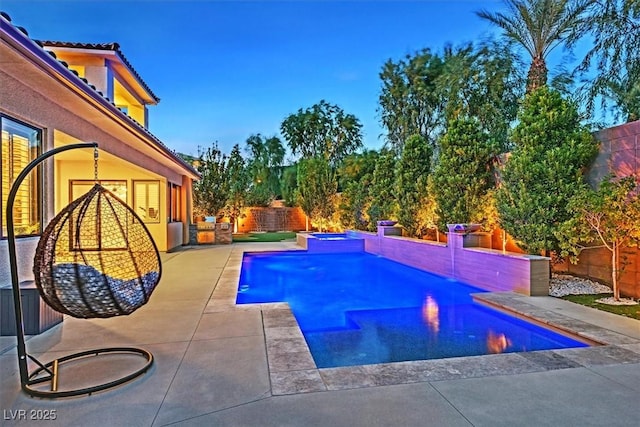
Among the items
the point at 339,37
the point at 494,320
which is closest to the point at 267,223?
the point at 339,37

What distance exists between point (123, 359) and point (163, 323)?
137 centimetres

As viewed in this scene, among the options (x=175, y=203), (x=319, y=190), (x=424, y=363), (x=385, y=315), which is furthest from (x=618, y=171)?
(x=319, y=190)

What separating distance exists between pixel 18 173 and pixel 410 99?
21.7 metres

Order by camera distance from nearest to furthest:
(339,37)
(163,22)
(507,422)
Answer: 1. (507,422)
2. (163,22)
3. (339,37)

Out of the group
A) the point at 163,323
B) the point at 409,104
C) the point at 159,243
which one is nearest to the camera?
the point at 163,323

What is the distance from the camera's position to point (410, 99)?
944 inches

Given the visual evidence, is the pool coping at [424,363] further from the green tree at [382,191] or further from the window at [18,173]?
the green tree at [382,191]

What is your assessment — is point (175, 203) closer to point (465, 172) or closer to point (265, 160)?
point (465, 172)

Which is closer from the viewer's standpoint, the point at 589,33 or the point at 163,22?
the point at 163,22

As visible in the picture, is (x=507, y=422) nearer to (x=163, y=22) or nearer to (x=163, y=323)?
(x=163, y=323)

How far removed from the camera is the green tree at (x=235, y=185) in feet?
70.3

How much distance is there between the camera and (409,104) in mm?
23938

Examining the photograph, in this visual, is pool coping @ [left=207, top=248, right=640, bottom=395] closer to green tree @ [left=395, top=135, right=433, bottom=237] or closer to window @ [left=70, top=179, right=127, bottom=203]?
green tree @ [left=395, top=135, right=433, bottom=237]

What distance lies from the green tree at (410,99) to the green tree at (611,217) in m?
15.6
